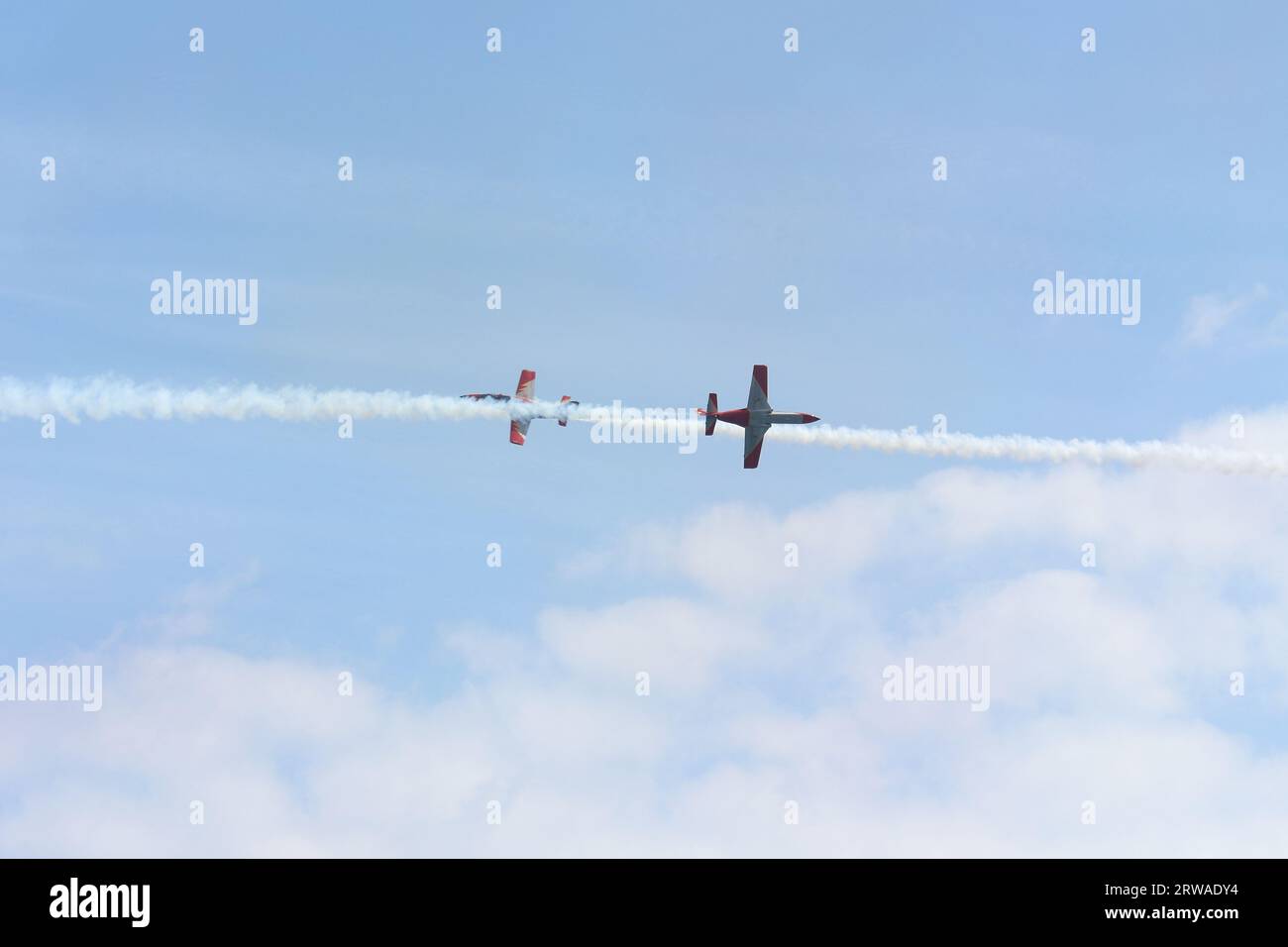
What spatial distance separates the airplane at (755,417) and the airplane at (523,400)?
10.1 metres

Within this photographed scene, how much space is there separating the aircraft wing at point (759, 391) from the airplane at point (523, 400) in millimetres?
13101

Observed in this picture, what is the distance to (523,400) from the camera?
106375mm

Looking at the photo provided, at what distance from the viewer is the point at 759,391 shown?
10688 cm

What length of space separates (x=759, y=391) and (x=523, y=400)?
17.5m

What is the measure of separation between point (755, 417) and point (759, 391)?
1.94 metres

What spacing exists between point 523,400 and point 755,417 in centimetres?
1720

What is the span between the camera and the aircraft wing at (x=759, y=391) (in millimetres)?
106812

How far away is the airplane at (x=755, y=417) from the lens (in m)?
106

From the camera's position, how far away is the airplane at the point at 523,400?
344ft

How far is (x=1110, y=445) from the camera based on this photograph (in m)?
111
